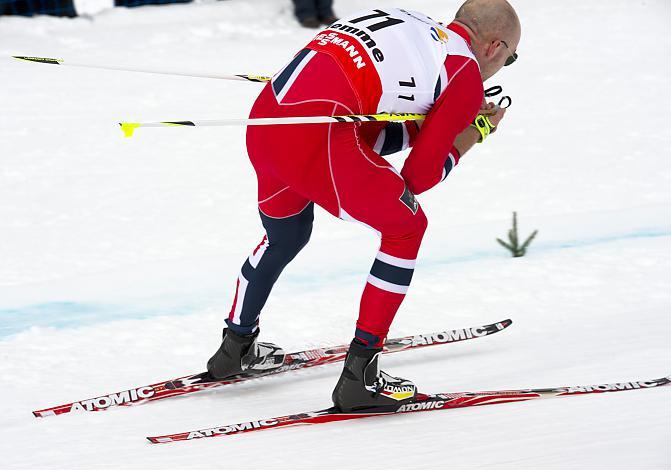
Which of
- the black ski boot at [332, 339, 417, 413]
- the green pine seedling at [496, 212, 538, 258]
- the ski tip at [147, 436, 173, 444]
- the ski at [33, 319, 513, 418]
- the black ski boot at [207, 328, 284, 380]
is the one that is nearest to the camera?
the ski tip at [147, 436, 173, 444]

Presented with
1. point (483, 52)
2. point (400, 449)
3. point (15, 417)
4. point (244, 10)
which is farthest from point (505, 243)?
point (244, 10)

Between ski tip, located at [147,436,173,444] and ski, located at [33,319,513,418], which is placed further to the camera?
ski, located at [33,319,513,418]

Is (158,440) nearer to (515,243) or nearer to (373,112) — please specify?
(373,112)

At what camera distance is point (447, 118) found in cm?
273

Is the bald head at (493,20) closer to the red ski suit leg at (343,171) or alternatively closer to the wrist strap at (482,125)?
the wrist strap at (482,125)

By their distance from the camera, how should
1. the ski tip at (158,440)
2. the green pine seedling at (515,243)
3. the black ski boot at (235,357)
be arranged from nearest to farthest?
the ski tip at (158,440) < the black ski boot at (235,357) < the green pine seedling at (515,243)

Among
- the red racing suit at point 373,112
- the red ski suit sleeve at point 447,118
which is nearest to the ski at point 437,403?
the red racing suit at point 373,112

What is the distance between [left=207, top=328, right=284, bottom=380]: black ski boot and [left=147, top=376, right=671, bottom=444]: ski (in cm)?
38

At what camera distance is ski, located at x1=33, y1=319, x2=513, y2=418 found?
2955mm

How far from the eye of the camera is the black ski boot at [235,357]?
10.4ft

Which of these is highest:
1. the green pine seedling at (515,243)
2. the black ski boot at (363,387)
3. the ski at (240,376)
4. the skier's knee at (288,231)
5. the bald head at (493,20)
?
the bald head at (493,20)

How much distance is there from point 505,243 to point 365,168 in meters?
1.87

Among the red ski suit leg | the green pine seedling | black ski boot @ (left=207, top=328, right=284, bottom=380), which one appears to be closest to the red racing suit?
the red ski suit leg

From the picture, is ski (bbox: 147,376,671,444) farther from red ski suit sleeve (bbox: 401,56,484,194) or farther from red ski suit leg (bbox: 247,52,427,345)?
red ski suit sleeve (bbox: 401,56,484,194)
